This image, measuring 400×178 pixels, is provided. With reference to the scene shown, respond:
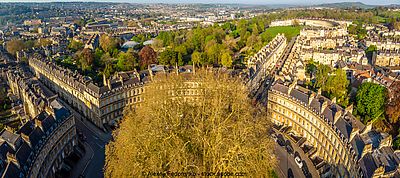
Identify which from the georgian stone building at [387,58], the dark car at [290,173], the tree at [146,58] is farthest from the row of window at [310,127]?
the georgian stone building at [387,58]

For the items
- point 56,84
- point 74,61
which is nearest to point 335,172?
point 56,84

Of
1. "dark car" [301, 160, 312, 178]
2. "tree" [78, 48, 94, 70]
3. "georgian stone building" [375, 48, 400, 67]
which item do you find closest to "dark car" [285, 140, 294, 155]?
"dark car" [301, 160, 312, 178]

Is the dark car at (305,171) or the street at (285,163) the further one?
the street at (285,163)

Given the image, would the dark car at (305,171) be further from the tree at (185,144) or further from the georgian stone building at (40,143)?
the georgian stone building at (40,143)

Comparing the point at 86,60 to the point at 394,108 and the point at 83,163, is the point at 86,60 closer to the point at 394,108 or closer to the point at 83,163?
the point at 83,163

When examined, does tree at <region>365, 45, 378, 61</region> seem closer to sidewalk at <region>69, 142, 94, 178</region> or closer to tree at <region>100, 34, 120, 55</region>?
tree at <region>100, 34, 120, 55</region>
